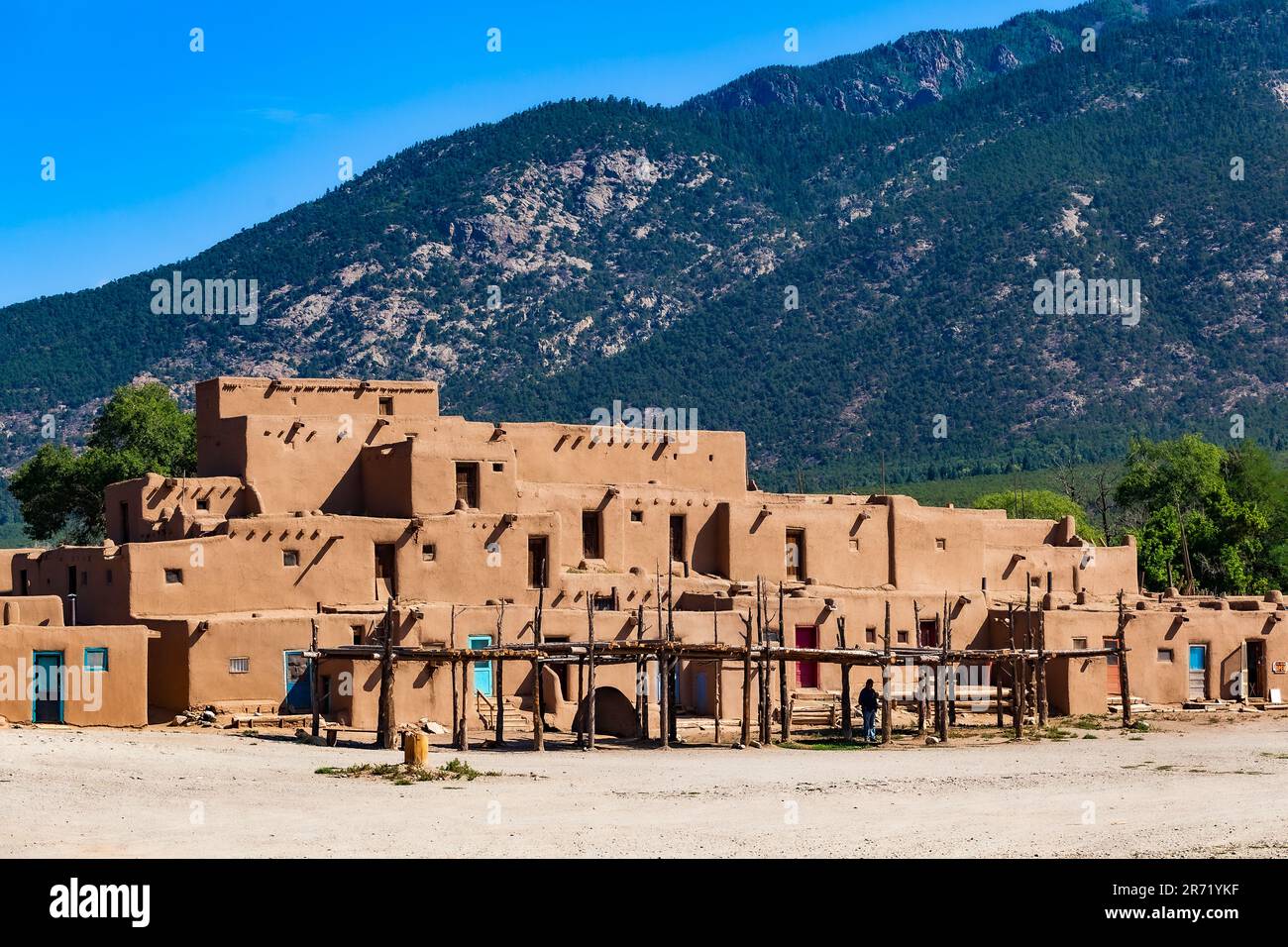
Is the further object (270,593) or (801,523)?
(801,523)

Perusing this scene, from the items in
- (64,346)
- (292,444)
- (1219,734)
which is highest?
(64,346)

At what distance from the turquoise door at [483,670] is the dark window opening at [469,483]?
543cm

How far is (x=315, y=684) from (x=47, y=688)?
5.38 metres

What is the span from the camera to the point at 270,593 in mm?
45000

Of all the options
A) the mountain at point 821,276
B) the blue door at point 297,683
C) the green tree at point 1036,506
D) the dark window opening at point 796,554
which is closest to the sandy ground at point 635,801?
the blue door at point 297,683

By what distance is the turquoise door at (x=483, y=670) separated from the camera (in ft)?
146

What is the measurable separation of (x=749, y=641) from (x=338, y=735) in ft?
29.3

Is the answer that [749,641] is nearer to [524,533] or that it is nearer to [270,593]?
[524,533]

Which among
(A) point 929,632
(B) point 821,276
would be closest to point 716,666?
(A) point 929,632

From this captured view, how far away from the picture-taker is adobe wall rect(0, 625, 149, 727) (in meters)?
39.0

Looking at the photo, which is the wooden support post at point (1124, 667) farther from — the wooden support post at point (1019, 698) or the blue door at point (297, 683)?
the blue door at point (297, 683)

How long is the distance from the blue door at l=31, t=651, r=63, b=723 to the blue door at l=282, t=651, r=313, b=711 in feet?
16.4

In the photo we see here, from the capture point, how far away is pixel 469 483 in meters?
49.4
